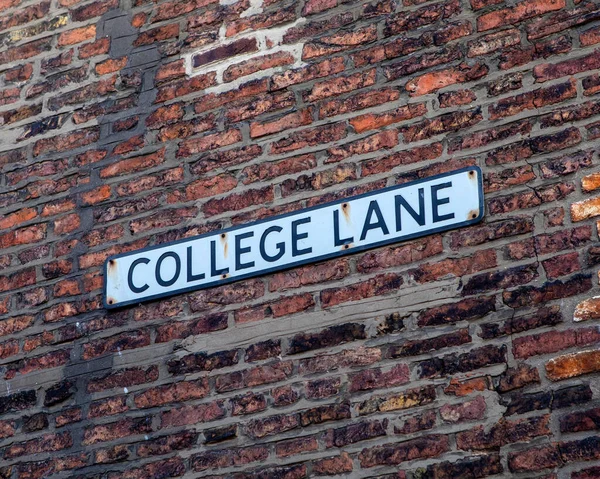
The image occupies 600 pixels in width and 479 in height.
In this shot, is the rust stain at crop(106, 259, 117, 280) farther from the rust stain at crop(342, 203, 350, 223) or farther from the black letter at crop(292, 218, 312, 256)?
the rust stain at crop(342, 203, 350, 223)

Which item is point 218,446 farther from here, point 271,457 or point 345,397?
point 345,397

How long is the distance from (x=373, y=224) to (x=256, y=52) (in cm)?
86

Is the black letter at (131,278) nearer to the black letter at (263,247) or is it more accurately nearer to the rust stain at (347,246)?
the black letter at (263,247)

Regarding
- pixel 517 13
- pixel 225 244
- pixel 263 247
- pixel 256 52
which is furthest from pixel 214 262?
pixel 517 13

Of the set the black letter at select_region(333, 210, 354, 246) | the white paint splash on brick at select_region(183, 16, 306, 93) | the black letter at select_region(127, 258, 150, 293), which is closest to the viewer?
the black letter at select_region(333, 210, 354, 246)

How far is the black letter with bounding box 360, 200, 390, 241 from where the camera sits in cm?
363

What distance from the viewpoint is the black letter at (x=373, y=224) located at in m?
3.63

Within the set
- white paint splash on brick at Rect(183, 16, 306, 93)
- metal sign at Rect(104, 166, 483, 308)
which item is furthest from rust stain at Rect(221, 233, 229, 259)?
white paint splash on brick at Rect(183, 16, 306, 93)

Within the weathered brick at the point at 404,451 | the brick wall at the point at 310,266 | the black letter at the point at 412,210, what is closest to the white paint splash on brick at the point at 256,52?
the brick wall at the point at 310,266

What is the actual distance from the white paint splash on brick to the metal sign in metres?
0.58

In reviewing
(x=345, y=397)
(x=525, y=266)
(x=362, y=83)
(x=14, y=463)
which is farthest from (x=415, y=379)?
(x=14, y=463)

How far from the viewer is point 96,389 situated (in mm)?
3852

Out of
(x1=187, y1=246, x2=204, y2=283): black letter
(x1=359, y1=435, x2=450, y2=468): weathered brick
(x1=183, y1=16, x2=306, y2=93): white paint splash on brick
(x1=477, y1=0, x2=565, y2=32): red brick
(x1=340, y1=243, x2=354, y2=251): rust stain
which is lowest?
(x1=359, y1=435, x2=450, y2=468): weathered brick

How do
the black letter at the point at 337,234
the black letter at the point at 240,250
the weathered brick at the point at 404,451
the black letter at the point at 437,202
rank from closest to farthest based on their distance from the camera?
the weathered brick at the point at 404,451
the black letter at the point at 437,202
the black letter at the point at 337,234
the black letter at the point at 240,250
